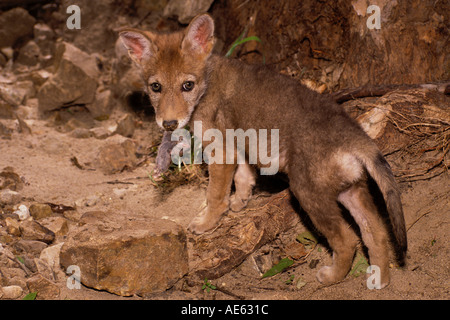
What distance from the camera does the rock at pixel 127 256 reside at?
3.28 m

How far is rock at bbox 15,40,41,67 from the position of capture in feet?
22.8

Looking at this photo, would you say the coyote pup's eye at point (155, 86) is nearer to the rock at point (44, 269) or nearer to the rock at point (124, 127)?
the rock at point (44, 269)

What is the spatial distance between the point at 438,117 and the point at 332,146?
137 centimetres

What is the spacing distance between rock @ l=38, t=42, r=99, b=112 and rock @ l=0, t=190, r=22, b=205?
2.15 meters

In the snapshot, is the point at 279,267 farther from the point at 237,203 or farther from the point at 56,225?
the point at 56,225

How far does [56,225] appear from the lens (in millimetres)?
4086

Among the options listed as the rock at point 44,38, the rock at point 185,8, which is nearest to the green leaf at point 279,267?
the rock at point 185,8

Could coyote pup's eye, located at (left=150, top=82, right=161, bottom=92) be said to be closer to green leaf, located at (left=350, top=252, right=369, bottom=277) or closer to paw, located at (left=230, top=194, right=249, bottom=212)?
paw, located at (left=230, top=194, right=249, bottom=212)

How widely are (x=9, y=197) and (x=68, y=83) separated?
2.38 meters

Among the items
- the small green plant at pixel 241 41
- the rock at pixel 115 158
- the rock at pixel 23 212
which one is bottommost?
the rock at pixel 23 212

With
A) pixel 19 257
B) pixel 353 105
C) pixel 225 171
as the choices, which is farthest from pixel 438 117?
pixel 19 257

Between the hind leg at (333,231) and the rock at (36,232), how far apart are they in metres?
2.18

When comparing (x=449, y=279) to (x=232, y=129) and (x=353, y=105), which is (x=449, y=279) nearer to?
(x=353, y=105)

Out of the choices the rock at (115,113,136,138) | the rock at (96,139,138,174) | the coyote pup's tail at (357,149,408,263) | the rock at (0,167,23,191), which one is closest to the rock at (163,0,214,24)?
the rock at (115,113,136,138)
